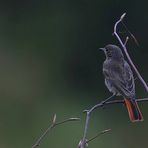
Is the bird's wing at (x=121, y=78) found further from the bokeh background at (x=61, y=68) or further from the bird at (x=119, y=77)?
the bokeh background at (x=61, y=68)

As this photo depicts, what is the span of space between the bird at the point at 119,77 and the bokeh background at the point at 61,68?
4472 millimetres

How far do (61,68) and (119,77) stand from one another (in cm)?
953

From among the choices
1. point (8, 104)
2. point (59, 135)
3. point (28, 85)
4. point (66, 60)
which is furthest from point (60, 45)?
point (59, 135)

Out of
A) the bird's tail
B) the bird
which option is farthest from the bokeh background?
the bird's tail

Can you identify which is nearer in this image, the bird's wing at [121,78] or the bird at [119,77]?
the bird at [119,77]

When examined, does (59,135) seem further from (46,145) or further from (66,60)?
(66,60)

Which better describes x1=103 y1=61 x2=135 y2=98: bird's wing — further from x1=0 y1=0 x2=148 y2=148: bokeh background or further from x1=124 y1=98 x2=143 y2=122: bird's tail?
x1=0 y1=0 x2=148 y2=148: bokeh background

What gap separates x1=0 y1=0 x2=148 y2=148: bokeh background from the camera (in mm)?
12227

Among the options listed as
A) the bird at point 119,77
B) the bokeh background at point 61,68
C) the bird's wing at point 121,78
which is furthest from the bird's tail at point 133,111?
the bokeh background at point 61,68

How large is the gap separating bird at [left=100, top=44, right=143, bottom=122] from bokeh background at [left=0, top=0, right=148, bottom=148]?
447 centimetres

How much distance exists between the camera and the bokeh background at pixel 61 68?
40.1ft

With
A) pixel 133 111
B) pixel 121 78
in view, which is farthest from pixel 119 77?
pixel 133 111

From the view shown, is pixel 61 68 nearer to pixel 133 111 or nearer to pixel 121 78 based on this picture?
pixel 121 78

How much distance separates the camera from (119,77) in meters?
6.72
